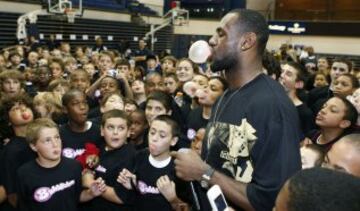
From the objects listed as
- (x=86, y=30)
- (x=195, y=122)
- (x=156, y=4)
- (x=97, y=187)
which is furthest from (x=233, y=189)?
(x=156, y=4)

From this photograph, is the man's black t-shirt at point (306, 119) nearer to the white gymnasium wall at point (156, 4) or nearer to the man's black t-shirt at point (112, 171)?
the man's black t-shirt at point (112, 171)

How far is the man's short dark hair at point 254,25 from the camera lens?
1971mm

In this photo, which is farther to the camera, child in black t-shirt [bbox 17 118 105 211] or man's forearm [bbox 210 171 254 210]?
child in black t-shirt [bbox 17 118 105 211]

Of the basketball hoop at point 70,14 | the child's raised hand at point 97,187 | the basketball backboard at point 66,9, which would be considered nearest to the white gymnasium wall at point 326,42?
the basketball backboard at point 66,9

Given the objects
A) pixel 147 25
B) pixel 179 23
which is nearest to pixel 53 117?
pixel 147 25

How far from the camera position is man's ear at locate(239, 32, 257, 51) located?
1969 mm

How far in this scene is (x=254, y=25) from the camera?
6.47ft

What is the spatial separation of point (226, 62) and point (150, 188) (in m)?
1.60

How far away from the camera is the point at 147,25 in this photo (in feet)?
66.2

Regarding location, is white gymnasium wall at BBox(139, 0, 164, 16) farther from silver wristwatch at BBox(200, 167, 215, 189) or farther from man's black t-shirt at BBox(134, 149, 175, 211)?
silver wristwatch at BBox(200, 167, 215, 189)

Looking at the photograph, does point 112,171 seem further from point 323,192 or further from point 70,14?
point 70,14

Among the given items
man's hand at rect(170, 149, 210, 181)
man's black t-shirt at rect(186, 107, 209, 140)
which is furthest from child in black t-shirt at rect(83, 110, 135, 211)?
man's hand at rect(170, 149, 210, 181)

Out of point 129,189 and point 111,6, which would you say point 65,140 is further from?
point 111,6

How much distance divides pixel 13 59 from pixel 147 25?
1241 cm
